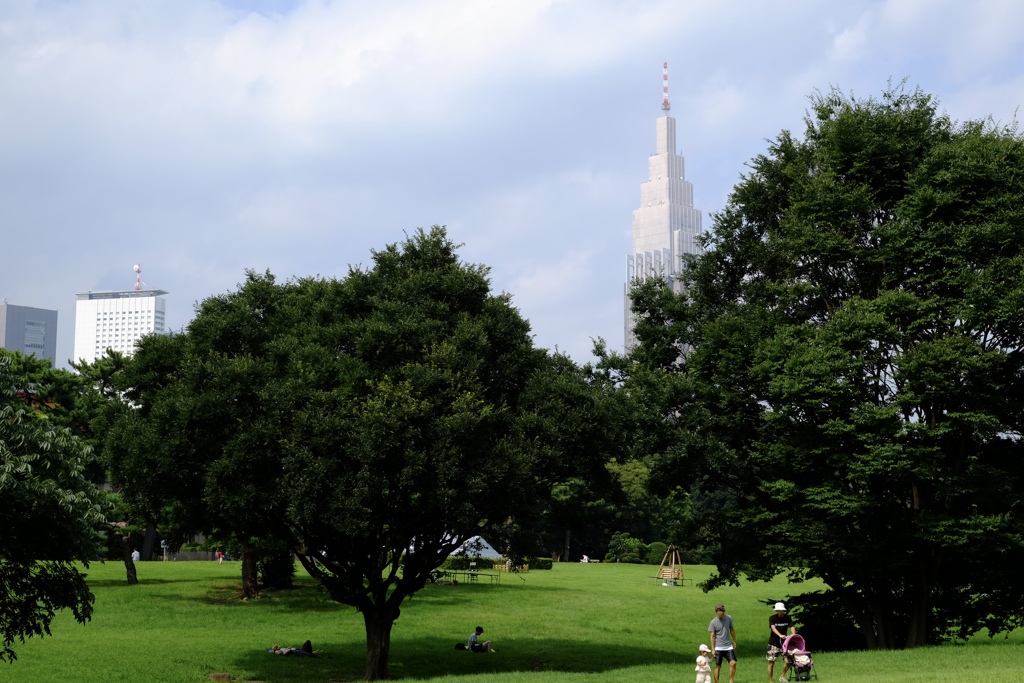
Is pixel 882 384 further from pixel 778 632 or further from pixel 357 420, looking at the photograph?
pixel 357 420

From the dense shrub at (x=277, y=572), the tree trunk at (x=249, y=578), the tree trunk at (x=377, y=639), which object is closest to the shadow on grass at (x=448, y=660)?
the tree trunk at (x=377, y=639)

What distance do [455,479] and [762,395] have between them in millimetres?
11850

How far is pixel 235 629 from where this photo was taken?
140 feet

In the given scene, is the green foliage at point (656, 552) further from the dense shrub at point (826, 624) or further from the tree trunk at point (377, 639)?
the tree trunk at point (377, 639)

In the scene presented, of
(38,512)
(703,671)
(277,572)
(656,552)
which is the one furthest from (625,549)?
(38,512)

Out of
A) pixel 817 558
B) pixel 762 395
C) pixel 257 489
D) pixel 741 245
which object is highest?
pixel 741 245

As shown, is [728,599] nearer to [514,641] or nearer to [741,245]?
[514,641]

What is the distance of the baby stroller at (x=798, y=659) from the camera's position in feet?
79.8

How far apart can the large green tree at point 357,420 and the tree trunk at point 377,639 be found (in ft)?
0.15

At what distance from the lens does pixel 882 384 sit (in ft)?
105

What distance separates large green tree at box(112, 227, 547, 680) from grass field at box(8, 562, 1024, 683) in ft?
15.8

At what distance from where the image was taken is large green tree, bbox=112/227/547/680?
28312 mm

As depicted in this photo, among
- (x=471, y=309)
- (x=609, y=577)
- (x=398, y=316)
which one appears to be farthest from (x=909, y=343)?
(x=609, y=577)

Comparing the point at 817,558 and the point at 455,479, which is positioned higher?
the point at 455,479
